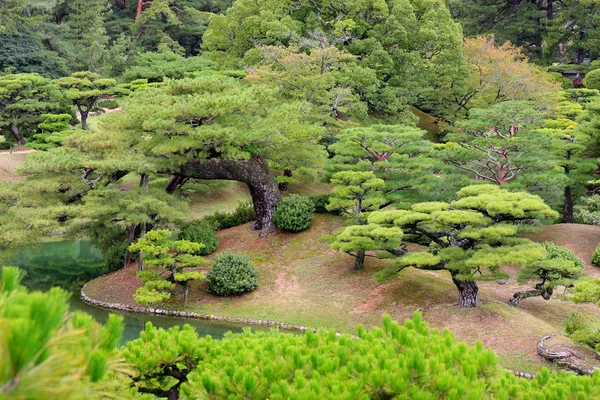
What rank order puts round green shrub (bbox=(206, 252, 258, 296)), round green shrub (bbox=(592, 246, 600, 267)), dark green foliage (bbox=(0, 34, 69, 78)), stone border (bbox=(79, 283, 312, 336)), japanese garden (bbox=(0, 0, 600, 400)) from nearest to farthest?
japanese garden (bbox=(0, 0, 600, 400))
stone border (bbox=(79, 283, 312, 336))
round green shrub (bbox=(206, 252, 258, 296))
round green shrub (bbox=(592, 246, 600, 267))
dark green foliage (bbox=(0, 34, 69, 78))

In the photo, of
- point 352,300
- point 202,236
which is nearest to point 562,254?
point 352,300

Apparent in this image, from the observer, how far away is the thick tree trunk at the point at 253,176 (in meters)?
14.3

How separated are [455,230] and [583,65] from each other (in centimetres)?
2156

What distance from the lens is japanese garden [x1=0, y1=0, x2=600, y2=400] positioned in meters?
3.45

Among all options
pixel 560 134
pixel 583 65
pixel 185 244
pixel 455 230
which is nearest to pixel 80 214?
pixel 185 244

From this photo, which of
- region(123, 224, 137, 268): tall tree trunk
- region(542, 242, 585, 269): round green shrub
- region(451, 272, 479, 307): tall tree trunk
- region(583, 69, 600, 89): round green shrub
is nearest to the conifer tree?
region(123, 224, 137, 268): tall tree trunk

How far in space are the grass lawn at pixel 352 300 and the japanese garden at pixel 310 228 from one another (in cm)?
6

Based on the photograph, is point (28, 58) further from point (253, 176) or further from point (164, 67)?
point (253, 176)

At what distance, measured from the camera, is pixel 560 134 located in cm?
1622

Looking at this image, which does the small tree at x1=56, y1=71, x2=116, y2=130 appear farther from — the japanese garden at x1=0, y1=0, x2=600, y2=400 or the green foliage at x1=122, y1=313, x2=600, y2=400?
the green foliage at x1=122, y1=313, x2=600, y2=400

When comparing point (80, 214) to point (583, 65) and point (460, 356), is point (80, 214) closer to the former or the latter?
point (460, 356)

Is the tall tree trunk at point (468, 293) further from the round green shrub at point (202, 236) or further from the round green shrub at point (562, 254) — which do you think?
the round green shrub at point (202, 236)

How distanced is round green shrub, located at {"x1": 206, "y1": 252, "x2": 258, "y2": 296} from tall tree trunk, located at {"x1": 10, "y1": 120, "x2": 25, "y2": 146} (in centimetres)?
1393

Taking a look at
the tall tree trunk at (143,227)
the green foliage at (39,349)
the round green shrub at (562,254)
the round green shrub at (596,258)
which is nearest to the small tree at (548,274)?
the round green shrub at (562,254)
